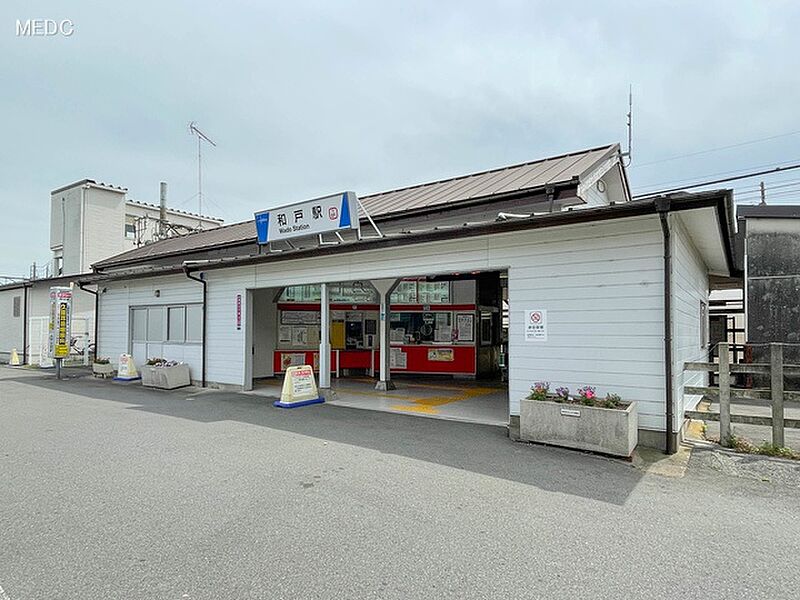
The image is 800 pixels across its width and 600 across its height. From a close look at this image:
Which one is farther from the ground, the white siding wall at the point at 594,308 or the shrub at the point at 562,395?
the white siding wall at the point at 594,308

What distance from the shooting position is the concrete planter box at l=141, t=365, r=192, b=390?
12.7 meters

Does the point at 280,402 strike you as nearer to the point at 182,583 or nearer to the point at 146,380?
the point at 146,380

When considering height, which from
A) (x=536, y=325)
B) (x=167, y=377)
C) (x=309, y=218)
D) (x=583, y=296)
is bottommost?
(x=167, y=377)

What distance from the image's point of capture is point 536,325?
7418 millimetres

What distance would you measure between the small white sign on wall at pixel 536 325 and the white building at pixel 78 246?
18.1 m

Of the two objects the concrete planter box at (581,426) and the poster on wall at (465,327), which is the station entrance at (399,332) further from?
the concrete planter box at (581,426)

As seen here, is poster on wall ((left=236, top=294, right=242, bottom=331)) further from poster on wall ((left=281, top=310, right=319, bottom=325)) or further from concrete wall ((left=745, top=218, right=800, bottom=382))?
concrete wall ((left=745, top=218, right=800, bottom=382))

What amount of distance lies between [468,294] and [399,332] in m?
2.41

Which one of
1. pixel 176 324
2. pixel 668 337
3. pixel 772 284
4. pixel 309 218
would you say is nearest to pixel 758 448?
pixel 668 337

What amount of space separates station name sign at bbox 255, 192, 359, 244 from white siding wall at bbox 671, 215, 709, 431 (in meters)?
5.81

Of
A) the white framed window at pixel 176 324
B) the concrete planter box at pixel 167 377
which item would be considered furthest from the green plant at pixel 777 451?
the white framed window at pixel 176 324

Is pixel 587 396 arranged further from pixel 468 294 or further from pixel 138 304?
pixel 138 304

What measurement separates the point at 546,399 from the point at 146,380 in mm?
10940

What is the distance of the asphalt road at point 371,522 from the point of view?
3172 millimetres
